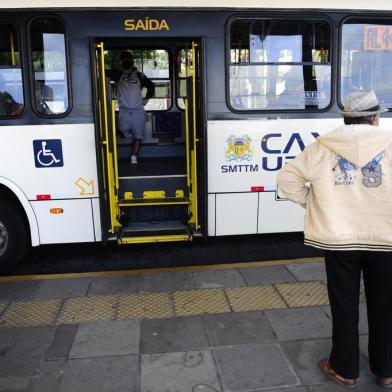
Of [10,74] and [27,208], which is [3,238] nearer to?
[27,208]

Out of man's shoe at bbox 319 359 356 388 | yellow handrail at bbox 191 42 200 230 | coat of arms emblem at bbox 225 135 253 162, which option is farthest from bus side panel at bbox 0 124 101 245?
man's shoe at bbox 319 359 356 388

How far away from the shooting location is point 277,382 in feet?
9.52

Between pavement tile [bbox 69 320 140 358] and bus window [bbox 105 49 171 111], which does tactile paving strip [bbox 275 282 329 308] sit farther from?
bus window [bbox 105 49 171 111]

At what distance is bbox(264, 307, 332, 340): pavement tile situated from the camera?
137 inches

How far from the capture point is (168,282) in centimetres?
452

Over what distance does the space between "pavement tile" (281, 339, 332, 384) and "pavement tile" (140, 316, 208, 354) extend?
616 mm

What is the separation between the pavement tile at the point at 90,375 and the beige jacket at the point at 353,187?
148 cm

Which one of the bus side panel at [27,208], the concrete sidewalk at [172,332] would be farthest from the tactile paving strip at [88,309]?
the bus side panel at [27,208]

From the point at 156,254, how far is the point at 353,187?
3278 millimetres

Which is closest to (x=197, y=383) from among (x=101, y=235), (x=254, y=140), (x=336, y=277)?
(x=336, y=277)

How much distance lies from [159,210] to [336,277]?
285 centimetres

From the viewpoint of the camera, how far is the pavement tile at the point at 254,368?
289 centimetres

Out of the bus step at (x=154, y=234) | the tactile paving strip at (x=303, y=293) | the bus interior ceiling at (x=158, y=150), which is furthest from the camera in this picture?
the bus interior ceiling at (x=158, y=150)

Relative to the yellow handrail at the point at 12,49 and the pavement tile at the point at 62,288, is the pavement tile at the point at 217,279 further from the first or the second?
the yellow handrail at the point at 12,49
